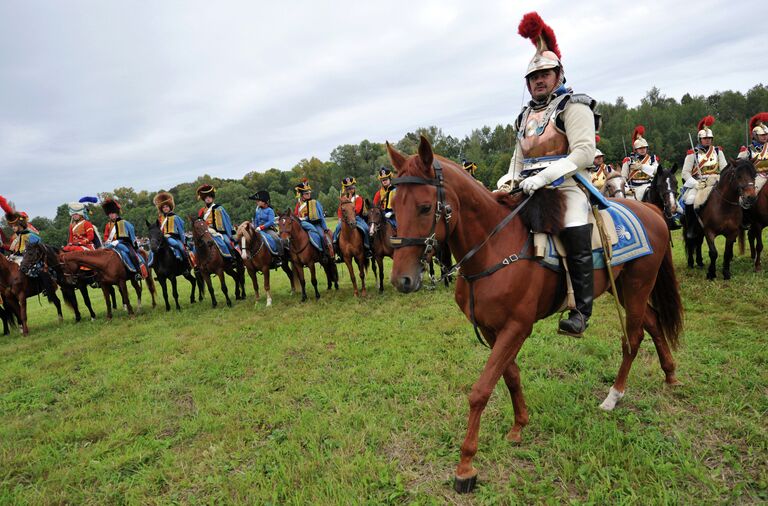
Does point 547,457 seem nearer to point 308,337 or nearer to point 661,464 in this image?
point 661,464

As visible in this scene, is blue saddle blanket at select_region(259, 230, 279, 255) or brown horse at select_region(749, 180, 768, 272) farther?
blue saddle blanket at select_region(259, 230, 279, 255)

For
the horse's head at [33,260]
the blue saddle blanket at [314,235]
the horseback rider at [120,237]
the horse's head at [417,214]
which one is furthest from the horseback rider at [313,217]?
the horse's head at [417,214]

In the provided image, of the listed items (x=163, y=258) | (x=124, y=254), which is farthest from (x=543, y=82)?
(x=124, y=254)

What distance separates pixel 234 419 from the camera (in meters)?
4.56

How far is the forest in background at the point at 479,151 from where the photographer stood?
5203cm

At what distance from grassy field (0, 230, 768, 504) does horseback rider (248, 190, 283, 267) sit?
4526 millimetres

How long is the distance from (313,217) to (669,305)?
9456 millimetres

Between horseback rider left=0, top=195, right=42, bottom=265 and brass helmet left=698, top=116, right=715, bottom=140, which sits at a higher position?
horseback rider left=0, top=195, right=42, bottom=265

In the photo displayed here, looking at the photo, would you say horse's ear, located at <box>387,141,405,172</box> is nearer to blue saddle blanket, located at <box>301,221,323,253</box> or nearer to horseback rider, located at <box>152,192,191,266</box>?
blue saddle blanket, located at <box>301,221,323,253</box>

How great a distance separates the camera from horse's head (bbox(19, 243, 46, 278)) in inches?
402

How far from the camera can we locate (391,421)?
405 centimetres

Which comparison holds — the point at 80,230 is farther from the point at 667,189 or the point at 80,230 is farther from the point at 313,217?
the point at 667,189

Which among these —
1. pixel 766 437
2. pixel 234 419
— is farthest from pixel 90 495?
pixel 766 437

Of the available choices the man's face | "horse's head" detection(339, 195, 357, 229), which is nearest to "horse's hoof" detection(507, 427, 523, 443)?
the man's face
